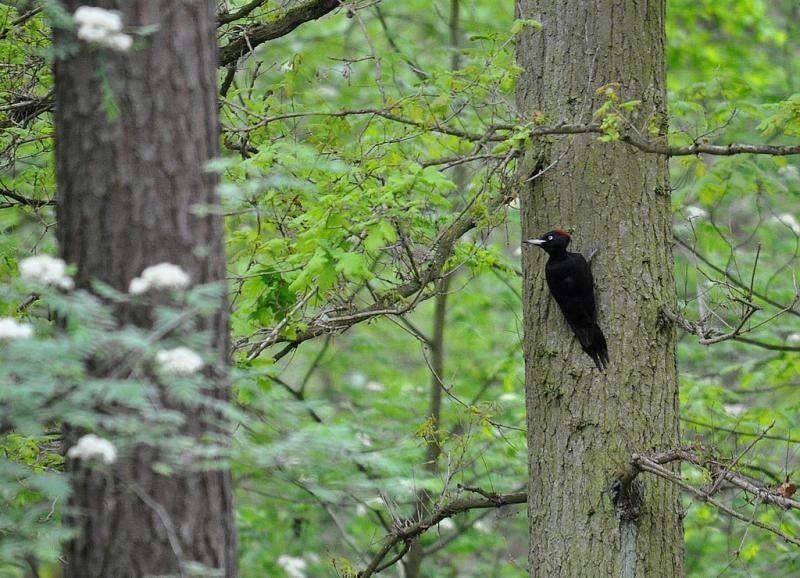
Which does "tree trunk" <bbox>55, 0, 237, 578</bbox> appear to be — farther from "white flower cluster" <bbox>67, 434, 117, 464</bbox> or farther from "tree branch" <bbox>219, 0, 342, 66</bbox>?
"tree branch" <bbox>219, 0, 342, 66</bbox>

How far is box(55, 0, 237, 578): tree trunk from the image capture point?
2.56 metres

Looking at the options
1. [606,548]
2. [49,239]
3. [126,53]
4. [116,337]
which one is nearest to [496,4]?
[49,239]

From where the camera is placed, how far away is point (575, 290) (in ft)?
13.3

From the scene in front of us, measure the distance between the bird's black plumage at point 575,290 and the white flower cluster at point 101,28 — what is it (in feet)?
7.28

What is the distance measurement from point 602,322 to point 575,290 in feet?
0.68

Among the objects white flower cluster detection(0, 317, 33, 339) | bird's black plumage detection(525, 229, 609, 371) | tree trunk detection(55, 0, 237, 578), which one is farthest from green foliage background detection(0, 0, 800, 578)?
bird's black plumage detection(525, 229, 609, 371)

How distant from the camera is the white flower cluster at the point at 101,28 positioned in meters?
2.33

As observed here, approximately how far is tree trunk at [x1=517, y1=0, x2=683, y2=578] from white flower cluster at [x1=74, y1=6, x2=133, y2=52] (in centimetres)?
222

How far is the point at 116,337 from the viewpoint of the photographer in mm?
2182

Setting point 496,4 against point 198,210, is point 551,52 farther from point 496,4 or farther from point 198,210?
point 496,4

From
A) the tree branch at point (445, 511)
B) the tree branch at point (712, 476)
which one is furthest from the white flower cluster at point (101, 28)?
the tree branch at point (445, 511)

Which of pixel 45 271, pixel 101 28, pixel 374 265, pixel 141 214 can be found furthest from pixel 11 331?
pixel 374 265

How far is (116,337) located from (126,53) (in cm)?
90

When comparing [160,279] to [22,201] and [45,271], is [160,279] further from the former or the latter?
Answer: [22,201]
